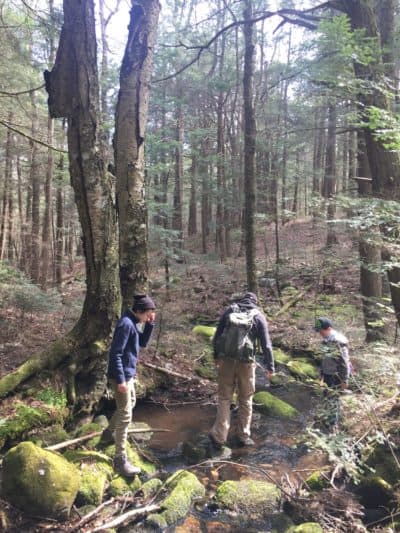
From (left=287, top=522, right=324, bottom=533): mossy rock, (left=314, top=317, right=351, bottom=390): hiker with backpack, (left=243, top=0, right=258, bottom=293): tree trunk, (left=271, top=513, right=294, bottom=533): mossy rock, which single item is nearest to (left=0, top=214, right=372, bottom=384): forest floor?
(left=243, top=0, right=258, bottom=293): tree trunk

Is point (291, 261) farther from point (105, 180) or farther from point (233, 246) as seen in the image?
→ point (105, 180)

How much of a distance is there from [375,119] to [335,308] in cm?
976

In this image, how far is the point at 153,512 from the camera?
4434 mm

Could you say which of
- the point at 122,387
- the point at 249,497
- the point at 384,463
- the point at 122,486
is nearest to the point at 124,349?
the point at 122,387

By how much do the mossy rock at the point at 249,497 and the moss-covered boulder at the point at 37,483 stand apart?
1690mm

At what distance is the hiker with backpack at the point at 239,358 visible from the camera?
607cm

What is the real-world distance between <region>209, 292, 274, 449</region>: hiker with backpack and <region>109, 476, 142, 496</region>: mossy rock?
5.02ft

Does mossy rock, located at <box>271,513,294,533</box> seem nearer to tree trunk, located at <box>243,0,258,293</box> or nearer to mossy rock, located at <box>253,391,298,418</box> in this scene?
mossy rock, located at <box>253,391,298,418</box>

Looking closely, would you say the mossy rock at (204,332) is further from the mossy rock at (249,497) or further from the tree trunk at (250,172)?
the mossy rock at (249,497)

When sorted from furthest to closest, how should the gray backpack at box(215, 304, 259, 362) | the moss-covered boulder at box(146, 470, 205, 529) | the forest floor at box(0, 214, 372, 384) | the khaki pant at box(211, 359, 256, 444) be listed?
1. the forest floor at box(0, 214, 372, 384)
2. the khaki pant at box(211, 359, 256, 444)
3. the gray backpack at box(215, 304, 259, 362)
4. the moss-covered boulder at box(146, 470, 205, 529)

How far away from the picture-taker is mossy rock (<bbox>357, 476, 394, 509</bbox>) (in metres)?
4.60

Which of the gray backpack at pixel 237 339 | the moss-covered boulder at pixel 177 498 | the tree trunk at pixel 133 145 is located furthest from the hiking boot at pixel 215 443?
the tree trunk at pixel 133 145

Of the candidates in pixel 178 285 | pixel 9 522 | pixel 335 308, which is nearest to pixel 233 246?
pixel 178 285

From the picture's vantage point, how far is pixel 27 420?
18.2 feet
